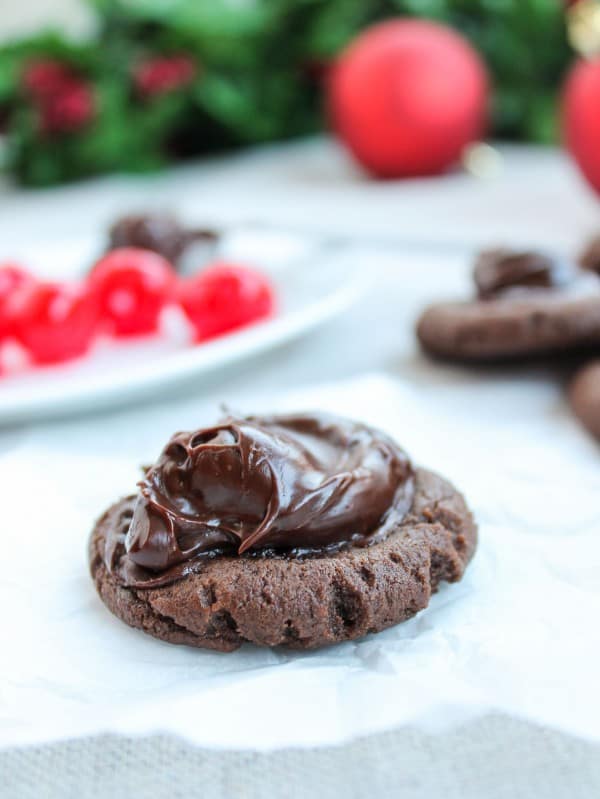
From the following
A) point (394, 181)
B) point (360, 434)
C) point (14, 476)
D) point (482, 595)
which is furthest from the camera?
point (394, 181)

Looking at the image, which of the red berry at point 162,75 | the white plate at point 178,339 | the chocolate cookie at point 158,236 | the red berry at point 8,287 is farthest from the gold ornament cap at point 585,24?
the red berry at point 8,287

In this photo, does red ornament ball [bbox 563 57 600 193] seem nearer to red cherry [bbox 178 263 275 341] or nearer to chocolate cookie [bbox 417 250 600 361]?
chocolate cookie [bbox 417 250 600 361]

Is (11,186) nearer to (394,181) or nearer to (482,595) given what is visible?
(394,181)

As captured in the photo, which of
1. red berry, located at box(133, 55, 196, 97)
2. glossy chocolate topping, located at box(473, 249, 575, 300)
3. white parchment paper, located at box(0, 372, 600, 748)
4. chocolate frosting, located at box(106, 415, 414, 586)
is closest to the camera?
white parchment paper, located at box(0, 372, 600, 748)

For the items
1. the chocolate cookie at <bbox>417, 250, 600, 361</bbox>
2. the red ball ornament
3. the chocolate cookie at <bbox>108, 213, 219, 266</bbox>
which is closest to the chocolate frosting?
the chocolate cookie at <bbox>417, 250, 600, 361</bbox>

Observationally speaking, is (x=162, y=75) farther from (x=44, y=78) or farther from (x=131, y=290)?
(x=131, y=290)

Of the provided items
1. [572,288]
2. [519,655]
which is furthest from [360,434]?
[572,288]
